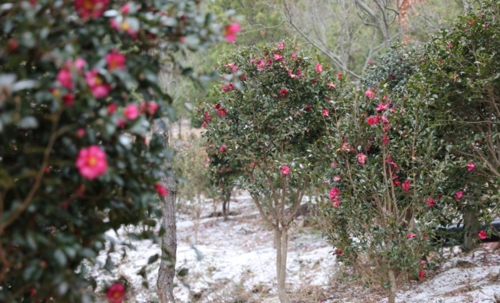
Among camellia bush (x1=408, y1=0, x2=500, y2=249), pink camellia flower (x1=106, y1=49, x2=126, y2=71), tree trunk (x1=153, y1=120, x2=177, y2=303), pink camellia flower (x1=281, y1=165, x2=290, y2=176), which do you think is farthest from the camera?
pink camellia flower (x1=281, y1=165, x2=290, y2=176)

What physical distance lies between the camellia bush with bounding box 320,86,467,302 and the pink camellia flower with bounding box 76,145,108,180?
2839mm

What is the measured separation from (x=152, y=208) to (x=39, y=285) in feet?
1.63

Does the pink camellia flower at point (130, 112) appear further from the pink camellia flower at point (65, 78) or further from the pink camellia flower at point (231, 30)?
the pink camellia flower at point (231, 30)

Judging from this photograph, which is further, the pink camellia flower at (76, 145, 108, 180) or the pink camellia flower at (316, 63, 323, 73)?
the pink camellia flower at (316, 63, 323, 73)

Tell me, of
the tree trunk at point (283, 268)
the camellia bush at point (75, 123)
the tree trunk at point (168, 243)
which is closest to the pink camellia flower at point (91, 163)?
the camellia bush at point (75, 123)

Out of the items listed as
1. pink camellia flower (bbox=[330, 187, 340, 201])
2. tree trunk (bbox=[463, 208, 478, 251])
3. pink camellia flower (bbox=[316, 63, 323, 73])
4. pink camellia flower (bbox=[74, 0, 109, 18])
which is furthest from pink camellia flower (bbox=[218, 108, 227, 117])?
pink camellia flower (bbox=[74, 0, 109, 18])

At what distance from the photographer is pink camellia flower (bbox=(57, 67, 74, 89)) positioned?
4.85 ft

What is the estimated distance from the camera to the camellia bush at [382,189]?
404cm

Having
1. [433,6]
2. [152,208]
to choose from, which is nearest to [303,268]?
[152,208]

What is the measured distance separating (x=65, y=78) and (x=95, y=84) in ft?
0.30

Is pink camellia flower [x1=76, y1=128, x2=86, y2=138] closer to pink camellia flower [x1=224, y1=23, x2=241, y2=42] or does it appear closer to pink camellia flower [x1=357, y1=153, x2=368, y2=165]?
pink camellia flower [x1=224, y1=23, x2=241, y2=42]

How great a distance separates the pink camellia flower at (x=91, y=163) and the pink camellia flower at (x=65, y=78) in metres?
0.19

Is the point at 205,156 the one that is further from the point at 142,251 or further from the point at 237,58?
the point at 237,58

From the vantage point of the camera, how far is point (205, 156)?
41.2 ft
